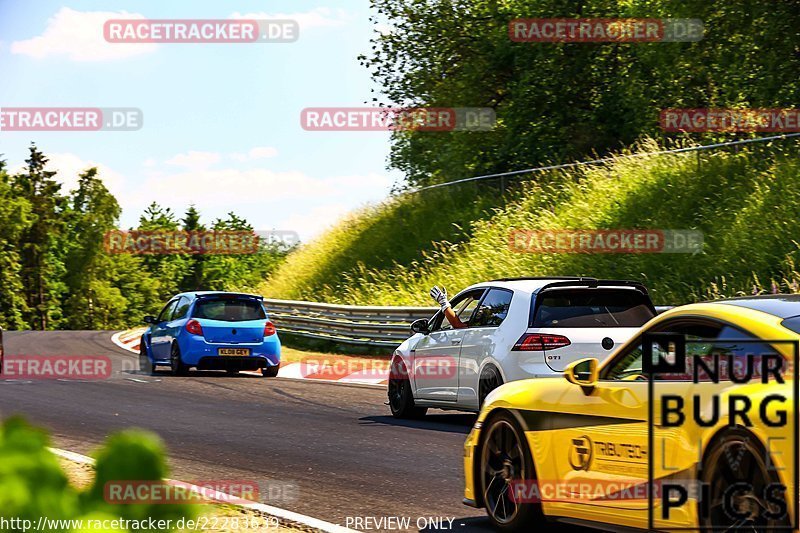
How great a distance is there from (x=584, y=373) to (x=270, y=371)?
16267mm

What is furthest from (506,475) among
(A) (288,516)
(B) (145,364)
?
(B) (145,364)

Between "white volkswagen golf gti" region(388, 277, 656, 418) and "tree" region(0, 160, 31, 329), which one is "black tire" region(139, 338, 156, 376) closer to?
"white volkswagen golf gti" region(388, 277, 656, 418)

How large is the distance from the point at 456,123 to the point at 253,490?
28374 mm

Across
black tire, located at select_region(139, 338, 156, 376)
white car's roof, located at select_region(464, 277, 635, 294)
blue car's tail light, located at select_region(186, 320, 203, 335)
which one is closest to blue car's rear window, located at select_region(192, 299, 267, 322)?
blue car's tail light, located at select_region(186, 320, 203, 335)

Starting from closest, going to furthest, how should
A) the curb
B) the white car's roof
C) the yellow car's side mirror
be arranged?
the yellow car's side mirror < the curb < the white car's roof

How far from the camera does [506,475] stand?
7.35m

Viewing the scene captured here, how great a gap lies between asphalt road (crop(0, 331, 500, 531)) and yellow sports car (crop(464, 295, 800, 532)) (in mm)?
818

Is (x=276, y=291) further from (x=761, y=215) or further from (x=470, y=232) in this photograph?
(x=761, y=215)

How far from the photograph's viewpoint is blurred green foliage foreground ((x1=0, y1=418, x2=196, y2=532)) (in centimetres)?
158

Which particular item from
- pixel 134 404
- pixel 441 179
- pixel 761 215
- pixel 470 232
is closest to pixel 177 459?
pixel 134 404

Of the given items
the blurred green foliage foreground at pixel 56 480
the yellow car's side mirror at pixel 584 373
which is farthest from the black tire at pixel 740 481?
the blurred green foliage foreground at pixel 56 480

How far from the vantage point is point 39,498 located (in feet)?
5.22

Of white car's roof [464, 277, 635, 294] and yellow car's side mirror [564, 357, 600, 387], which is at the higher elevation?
white car's roof [464, 277, 635, 294]

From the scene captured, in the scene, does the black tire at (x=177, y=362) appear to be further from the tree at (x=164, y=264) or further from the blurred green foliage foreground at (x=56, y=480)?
the tree at (x=164, y=264)
